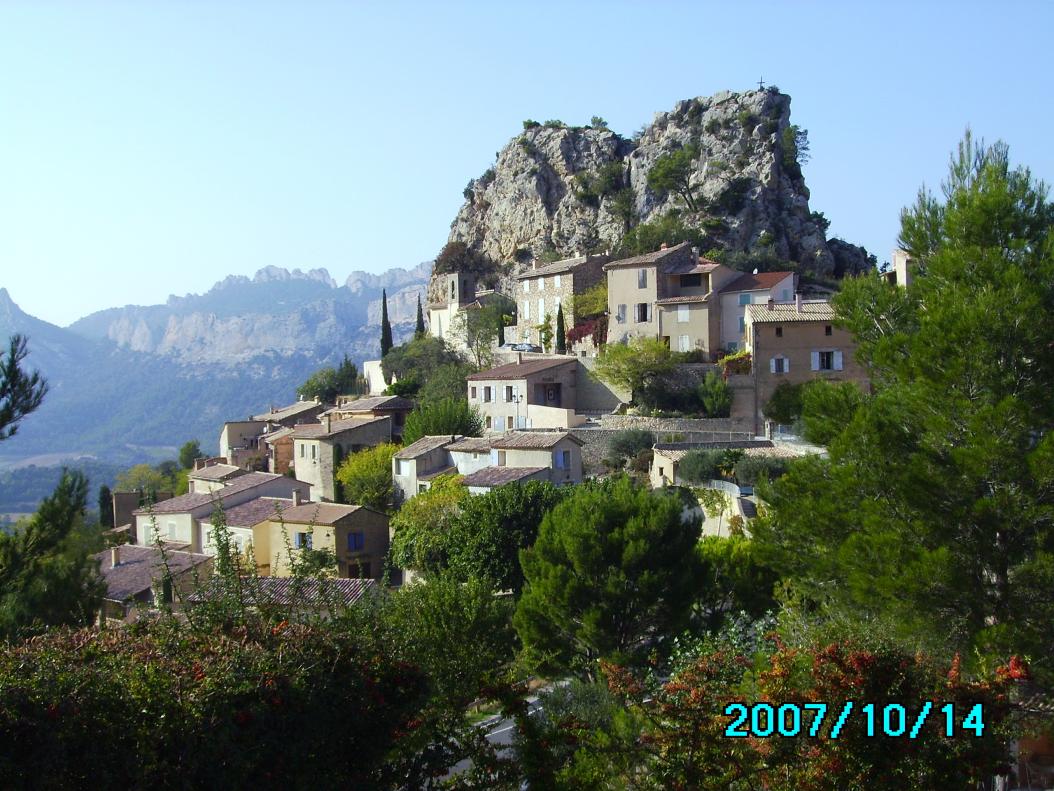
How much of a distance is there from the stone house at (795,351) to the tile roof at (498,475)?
9981mm

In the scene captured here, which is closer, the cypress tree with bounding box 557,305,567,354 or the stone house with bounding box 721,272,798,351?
the stone house with bounding box 721,272,798,351

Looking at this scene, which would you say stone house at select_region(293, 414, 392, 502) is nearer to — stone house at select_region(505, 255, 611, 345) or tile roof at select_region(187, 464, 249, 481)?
tile roof at select_region(187, 464, 249, 481)

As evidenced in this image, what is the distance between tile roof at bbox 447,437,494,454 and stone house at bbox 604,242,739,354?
953 centimetres

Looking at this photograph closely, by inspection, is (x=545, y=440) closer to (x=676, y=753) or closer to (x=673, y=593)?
(x=673, y=593)

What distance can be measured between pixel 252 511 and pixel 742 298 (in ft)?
74.3

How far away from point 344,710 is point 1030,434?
32.4 feet

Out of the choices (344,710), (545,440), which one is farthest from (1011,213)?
(545,440)

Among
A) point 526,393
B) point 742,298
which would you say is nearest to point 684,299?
point 742,298

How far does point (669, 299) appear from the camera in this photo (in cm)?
4684

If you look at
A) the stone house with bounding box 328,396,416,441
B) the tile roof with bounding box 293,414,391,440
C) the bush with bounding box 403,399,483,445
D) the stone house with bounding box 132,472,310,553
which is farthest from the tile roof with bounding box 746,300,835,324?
the stone house with bounding box 132,472,310,553

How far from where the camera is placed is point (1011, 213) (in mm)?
14930

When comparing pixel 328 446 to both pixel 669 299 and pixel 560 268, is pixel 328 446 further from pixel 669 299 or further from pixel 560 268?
pixel 669 299

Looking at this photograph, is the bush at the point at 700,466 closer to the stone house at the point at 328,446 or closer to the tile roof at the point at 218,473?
the stone house at the point at 328,446

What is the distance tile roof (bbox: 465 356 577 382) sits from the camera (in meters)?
45.9
